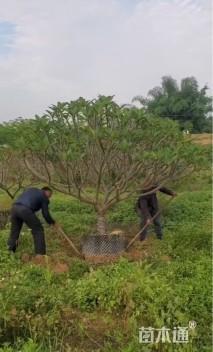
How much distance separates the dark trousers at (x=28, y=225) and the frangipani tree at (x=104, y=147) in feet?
2.00

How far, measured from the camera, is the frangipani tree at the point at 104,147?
6.18 meters

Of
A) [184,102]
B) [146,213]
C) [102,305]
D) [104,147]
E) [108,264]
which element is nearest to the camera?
[102,305]

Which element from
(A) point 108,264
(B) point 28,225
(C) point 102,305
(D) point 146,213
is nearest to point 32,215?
(B) point 28,225

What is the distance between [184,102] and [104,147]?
21.2m

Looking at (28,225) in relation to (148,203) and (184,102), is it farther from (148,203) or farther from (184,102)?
(184,102)

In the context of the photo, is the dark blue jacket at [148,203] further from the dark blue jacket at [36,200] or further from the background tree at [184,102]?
the background tree at [184,102]

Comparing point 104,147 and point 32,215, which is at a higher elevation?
point 104,147

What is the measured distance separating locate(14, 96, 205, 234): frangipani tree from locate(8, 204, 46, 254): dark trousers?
A: 61 centimetres

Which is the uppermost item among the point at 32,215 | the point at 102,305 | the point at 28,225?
the point at 32,215

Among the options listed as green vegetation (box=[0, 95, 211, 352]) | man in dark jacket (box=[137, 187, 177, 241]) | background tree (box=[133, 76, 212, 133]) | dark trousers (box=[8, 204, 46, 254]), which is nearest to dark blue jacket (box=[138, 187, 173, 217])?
man in dark jacket (box=[137, 187, 177, 241])

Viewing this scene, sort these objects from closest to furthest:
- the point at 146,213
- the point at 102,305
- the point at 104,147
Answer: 1. the point at 102,305
2. the point at 104,147
3. the point at 146,213

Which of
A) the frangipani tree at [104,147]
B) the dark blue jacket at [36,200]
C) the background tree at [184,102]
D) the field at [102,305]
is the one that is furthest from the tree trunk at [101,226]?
the background tree at [184,102]

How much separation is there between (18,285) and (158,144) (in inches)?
131

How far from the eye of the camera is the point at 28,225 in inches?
260
